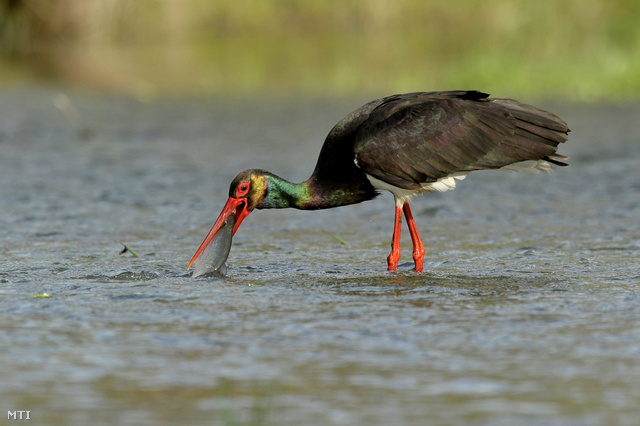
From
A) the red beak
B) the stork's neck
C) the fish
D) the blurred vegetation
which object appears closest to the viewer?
the fish

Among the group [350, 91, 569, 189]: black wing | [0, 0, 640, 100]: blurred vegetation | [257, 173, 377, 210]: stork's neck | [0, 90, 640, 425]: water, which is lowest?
[0, 90, 640, 425]: water

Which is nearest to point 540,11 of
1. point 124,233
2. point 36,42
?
point 36,42

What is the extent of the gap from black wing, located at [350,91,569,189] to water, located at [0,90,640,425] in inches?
24.5

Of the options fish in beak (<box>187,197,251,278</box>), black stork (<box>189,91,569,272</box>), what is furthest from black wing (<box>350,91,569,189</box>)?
fish in beak (<box>187,197,251,278</box>)

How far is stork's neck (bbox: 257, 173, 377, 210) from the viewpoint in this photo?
6957 millimetres

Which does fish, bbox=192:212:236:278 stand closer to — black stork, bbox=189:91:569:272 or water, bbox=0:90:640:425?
water, bbox=0:90:640:425

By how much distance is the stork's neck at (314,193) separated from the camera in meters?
6.96

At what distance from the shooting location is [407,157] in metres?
6.82

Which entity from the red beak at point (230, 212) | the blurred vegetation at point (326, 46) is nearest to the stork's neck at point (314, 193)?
the red beak at point (230, 212)

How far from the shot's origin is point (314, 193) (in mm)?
7020

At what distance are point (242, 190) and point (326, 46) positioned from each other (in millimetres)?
19469

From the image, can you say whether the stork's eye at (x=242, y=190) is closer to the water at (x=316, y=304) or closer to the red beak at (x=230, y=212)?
the red beak at (x=230, y=212)

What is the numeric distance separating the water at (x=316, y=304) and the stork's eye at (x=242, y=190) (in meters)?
0.46

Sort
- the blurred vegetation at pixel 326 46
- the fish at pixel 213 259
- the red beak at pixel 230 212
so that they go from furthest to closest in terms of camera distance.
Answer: the blurred vegetation at pixel 326 46
the red beak at pixel 230 212
the fish at pixel 213 259
